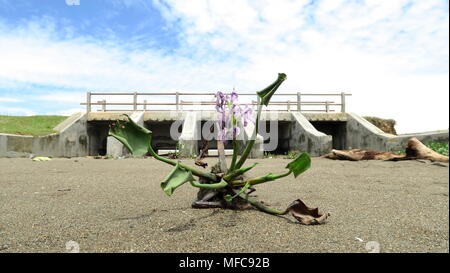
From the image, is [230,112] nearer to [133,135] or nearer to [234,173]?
[234,173]

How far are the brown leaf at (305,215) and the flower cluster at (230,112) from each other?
521 mm

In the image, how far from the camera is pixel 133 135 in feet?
5.83

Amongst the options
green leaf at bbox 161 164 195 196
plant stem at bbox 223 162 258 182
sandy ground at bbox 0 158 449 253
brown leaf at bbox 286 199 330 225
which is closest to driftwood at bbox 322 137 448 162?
sandy ground at bbox 0 158 449 253

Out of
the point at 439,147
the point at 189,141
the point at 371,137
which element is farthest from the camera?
the point at 371,137

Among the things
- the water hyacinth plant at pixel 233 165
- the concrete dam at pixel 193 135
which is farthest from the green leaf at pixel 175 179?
the concrete dam at pixel 193 135

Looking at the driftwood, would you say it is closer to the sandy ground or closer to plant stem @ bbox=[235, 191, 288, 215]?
the sandy ground

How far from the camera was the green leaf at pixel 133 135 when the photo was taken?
1.74 metres

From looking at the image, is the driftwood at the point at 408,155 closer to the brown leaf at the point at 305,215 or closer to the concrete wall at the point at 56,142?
the brown leaf at the point at 305,215

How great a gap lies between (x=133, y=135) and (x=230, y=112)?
0.55m

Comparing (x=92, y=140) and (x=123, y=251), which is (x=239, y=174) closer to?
(x=123, y=251)

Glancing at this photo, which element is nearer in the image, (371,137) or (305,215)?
(305,215)

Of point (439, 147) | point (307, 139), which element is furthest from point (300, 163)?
point (307, 139)

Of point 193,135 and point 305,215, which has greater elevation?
point 193,135
